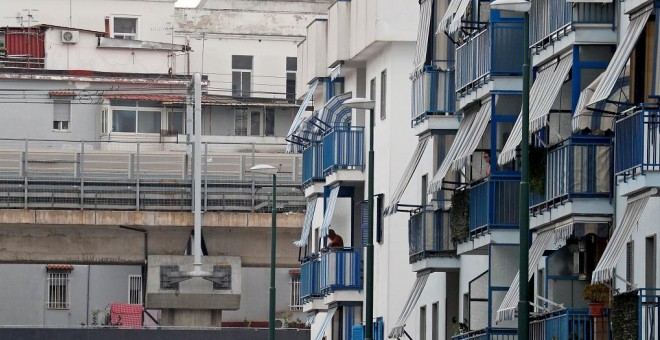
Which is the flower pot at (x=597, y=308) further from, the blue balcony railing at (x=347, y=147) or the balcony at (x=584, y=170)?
the blue balcony railing at (x=347, y=147)

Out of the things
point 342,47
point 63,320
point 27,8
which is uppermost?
point 27,8

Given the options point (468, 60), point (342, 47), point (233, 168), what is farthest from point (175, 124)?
point (468, 60)

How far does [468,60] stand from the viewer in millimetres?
45125

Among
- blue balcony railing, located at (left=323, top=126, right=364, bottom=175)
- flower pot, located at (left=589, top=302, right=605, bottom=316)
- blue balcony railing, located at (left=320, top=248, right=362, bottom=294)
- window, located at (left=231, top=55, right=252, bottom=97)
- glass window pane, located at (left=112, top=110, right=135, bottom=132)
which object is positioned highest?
window, located at (left=231, top=55, right=252, bottom=97)

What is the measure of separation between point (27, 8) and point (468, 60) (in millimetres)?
72551

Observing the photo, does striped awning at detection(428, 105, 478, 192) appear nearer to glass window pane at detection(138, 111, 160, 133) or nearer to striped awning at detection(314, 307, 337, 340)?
striped awning at detection(314, 307, 337, 340)

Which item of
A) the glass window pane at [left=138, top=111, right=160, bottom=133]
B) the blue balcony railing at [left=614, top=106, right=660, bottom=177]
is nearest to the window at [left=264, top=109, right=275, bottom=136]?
the glass window pane at [left=138, top=111, right=160, bottom=133]

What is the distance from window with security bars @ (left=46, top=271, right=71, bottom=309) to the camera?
361 ft

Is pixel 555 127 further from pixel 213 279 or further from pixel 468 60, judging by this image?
pixel 213 279

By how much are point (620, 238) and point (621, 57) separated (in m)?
2.44

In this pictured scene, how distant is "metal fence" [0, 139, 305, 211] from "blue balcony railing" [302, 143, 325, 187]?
15.6 metres

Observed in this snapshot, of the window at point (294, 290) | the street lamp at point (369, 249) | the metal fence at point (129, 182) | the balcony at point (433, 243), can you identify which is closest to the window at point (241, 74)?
the window at point (294, 290)

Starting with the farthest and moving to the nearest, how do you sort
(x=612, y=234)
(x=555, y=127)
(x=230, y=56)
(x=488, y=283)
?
(x=230, y=56) → (x=488, y=283) → (x=555, y=127) → (x=612, y=234)

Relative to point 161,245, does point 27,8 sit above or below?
above
